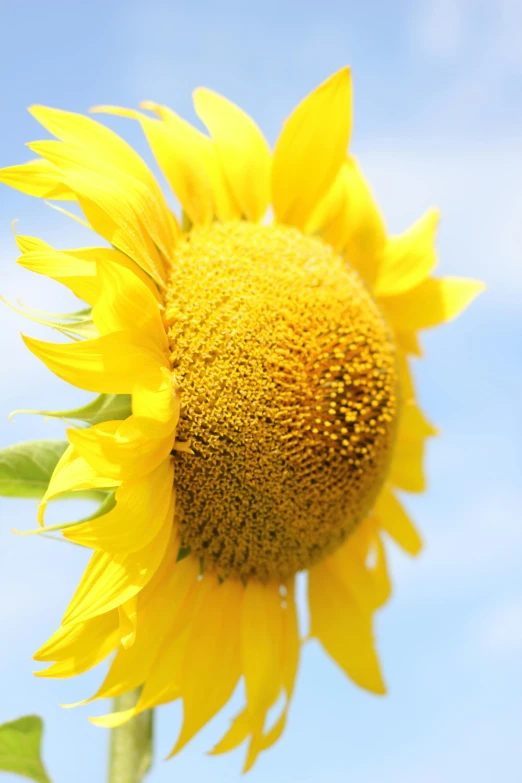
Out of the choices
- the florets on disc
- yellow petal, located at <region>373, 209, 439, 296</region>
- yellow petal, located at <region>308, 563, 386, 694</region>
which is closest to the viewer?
the florets on disc

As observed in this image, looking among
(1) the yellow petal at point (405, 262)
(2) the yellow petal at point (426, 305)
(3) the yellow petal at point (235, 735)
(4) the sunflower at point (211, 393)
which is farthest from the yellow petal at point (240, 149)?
A: (3) the yellow petal at point (235, 735)

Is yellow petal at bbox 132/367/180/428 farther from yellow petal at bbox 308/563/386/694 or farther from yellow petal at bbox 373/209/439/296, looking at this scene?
yellow petal at bbox 373/209/439/296

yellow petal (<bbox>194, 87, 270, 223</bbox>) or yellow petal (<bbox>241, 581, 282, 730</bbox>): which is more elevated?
yellow petal (<bbox>194, 87, 270, 223</bbox>)

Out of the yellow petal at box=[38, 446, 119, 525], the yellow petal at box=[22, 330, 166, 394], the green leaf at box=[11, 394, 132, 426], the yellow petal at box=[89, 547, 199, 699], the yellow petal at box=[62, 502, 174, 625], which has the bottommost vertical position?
the yellow petal at box=[89, 547, 199, 699]

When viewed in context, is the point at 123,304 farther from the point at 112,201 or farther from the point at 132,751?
the point at 132,751

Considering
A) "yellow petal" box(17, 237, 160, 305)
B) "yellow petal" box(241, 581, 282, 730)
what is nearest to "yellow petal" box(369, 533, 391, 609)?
"yellow petal" box(241, 581, 282, 730)

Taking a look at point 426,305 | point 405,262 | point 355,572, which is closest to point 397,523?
point 355,572
